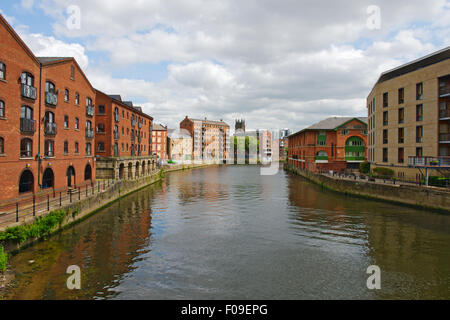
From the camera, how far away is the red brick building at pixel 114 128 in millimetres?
41000

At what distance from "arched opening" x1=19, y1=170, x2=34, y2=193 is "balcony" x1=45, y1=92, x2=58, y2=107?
21.7 ft

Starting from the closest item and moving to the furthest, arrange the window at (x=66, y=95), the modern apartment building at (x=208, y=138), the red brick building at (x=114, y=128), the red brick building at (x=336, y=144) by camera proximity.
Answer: the window at (x=66, y=95) < the red brick building at (x=114, y=128) < the red brick building at (x=336, y=144) < the modern apartment building at (x=208, y=138)

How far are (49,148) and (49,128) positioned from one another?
73.7 inches

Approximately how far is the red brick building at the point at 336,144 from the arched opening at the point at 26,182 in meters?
52.3

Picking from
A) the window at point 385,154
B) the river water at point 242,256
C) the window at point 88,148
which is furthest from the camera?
the window at point 385,154

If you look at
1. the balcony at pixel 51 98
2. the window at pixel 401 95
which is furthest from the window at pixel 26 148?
the window at pixel 401 95

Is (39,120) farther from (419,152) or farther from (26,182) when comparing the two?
(419,152)

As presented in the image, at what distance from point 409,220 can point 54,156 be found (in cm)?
3198

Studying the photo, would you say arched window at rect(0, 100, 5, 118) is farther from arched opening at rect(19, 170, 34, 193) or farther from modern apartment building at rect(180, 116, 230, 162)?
modern apartment building at rect(180, 116, 230, 162)

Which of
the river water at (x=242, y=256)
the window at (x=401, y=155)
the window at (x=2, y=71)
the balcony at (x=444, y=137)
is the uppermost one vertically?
the window at (x=2, y=71)

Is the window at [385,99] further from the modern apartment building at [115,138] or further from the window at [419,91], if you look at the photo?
the modern apartment building at [115,138]

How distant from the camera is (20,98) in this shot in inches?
843
